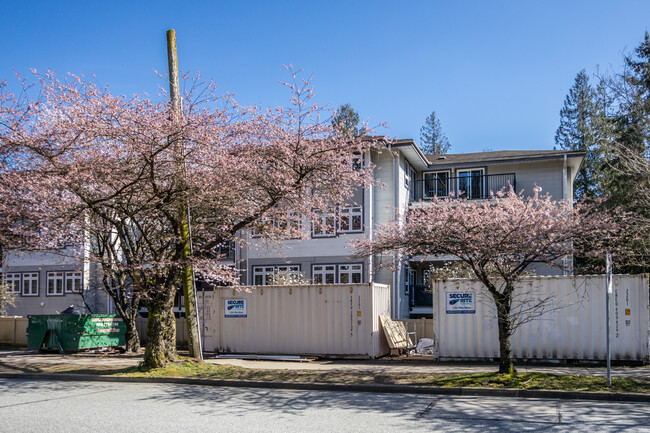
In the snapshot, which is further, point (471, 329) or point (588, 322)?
point (471, 329)

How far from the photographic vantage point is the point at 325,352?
61.1 ft

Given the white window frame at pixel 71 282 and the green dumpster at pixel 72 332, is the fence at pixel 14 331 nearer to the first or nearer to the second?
the green dumpster at pixel 72 332

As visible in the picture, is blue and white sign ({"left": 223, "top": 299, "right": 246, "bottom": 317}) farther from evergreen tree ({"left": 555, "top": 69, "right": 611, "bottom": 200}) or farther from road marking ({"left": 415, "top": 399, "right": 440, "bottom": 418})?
evergreen tree ({"left": 555, "top": 69, "right": 611, "bottom": 200})

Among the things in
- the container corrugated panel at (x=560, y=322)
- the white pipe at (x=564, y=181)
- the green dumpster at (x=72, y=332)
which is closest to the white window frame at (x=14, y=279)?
the green dumpster at (x=72, y=332)

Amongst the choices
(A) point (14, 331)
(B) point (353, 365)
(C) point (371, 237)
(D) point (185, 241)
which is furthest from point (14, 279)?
(B) point (353, 365)

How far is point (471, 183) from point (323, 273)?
911 centimetres

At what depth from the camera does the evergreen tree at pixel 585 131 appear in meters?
43.0


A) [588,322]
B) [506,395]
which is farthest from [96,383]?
[588,322]

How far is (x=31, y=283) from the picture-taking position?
32500 mm

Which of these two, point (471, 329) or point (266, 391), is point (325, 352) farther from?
point (266, 391)

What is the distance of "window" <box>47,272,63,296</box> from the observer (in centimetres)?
3195

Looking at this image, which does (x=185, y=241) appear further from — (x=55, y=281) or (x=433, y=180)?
(x=55, y=281)

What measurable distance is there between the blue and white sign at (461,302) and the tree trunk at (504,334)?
4.12 metres

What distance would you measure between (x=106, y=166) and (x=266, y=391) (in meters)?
6.19
